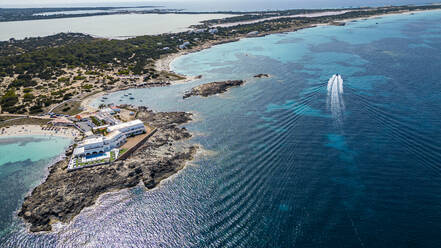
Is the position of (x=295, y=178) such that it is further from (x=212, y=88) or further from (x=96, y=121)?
(x=212, y=88)

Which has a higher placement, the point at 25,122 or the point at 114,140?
the point at 114,140

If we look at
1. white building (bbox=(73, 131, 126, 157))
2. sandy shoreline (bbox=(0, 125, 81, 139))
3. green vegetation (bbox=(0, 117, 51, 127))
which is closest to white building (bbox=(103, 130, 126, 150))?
white building (bbox=(73, 131, 126, 157))

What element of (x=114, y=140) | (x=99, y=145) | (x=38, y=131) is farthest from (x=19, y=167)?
(x=114, y=140)

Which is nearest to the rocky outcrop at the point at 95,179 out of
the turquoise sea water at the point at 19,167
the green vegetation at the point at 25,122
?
the turquoise sea water at the point at 19,167

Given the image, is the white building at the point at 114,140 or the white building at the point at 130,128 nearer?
the white building at the point at 114,140

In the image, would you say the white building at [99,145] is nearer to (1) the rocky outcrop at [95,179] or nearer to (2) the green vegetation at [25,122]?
(1) the rocky outcrop at [95,179]

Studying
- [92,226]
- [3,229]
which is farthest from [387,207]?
[3,229]
